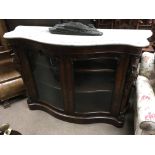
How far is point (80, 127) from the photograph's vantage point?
5.48 feet

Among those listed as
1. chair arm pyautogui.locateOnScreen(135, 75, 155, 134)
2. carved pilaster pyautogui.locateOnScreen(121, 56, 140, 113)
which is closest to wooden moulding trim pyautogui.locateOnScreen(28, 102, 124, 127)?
carved pilaster pyautogui.locateOnScreen(121, 56, 140, 113)

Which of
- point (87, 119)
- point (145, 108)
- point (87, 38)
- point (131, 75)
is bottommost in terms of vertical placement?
point (87, 119)

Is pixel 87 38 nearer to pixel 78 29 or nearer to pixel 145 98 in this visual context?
pixel 78 29

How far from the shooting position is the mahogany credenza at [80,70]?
1.18 m

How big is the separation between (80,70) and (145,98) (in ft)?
1.78

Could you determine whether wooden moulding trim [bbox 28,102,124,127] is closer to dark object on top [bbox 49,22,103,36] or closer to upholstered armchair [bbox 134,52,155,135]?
upholstered armchair [bbox 134,52,155,135]

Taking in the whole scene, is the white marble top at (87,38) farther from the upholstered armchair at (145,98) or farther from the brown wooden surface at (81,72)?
the upholstered armchair at (145,98)

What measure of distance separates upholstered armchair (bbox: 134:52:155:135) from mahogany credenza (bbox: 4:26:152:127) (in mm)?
136

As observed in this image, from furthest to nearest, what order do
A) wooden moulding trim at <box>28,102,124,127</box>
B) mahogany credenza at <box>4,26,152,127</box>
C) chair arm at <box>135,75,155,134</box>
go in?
wooden moulding trim at <box>28,102,124,127</box> → mahogany credenza at <box>4,26,152,127</box> → chair arm at <box>135,75,155,134</box>

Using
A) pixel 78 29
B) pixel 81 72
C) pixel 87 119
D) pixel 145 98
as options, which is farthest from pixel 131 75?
pixel 87 119

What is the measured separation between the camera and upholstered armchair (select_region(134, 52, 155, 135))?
1.09 m

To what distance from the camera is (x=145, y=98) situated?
1230mm

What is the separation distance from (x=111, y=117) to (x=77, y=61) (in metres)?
0.70
